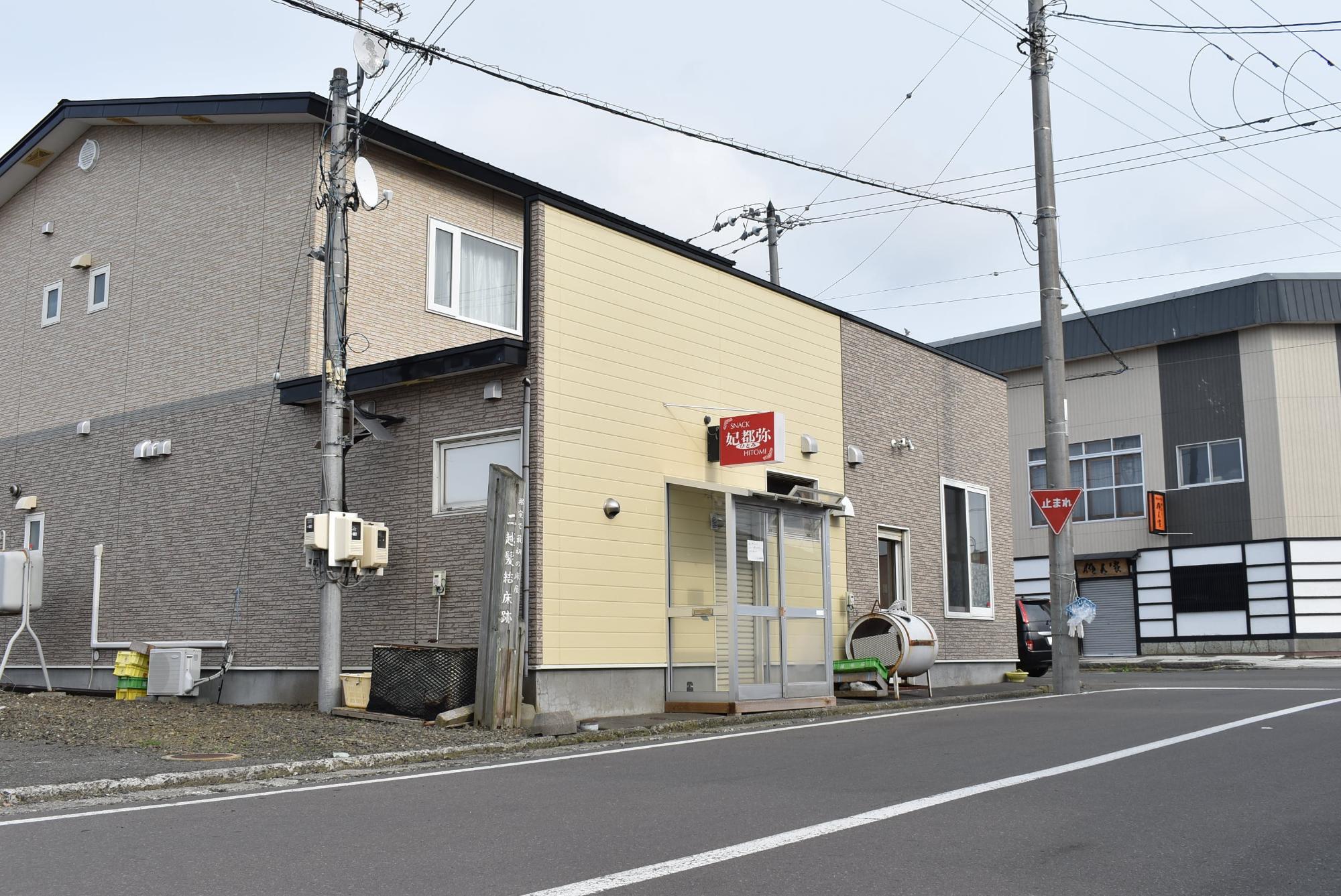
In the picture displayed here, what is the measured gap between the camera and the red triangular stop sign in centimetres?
1850

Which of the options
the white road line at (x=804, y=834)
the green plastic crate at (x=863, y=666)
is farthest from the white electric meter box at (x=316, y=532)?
the white road line at (x=804, y=834)

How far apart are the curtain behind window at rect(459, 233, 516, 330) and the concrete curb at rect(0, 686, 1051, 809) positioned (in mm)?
7847

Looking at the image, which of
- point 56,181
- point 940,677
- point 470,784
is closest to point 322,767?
point 470,784

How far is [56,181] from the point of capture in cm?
2152


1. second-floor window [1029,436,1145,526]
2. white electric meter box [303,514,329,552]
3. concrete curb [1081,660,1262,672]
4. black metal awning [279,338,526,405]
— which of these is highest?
second-floor window [1029,436,1145,526]

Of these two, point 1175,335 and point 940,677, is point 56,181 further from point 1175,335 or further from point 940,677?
point 1175,335

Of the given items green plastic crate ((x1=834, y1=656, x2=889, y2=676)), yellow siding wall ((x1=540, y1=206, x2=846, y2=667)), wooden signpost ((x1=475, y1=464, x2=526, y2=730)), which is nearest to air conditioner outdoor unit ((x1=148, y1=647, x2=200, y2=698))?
wooden signpost ((x1=475, y1=464, x2=526, y2=730))

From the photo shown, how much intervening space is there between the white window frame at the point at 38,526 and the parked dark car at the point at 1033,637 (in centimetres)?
1680

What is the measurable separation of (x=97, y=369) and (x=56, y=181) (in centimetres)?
413

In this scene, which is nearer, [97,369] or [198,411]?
[198,411]

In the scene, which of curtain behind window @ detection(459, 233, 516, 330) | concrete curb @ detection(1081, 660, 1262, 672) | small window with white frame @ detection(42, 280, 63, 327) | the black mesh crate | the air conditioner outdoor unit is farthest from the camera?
concrete curb @ detection(1081, 660, 1262, 672)

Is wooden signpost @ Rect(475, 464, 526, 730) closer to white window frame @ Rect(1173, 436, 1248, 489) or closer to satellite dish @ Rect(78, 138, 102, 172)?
satellite dish @ Rect(78, 138, 102, 172)

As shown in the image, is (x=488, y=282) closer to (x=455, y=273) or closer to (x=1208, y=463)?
(x=455, y=273)

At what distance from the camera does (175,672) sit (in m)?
15.8
